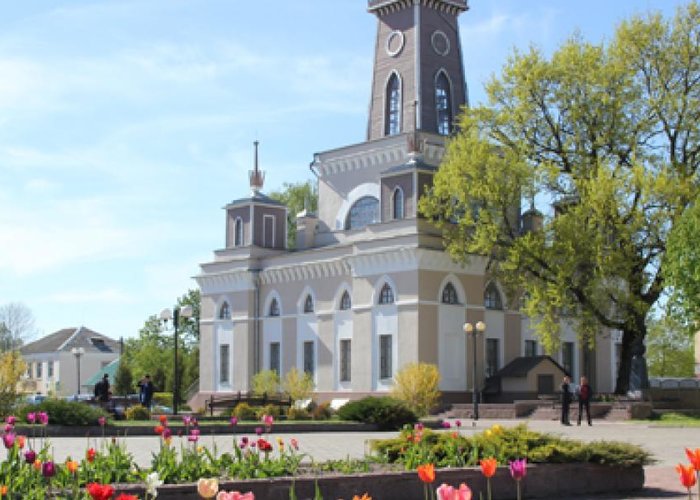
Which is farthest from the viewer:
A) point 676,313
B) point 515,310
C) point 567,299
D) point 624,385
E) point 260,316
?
point 260,316

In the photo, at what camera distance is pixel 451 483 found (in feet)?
38.0

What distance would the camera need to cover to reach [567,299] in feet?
123

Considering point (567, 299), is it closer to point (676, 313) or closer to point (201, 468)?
point (676, 313)

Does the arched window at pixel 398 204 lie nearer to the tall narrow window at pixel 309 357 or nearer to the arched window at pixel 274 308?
the tall narrow window at pixel 309 357

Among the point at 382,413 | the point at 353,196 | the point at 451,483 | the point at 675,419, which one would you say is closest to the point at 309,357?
the point at 353,196

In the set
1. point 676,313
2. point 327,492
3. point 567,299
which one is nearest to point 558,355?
point 567,299

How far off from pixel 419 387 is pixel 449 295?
603 cm

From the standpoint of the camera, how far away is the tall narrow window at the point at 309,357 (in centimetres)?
4717

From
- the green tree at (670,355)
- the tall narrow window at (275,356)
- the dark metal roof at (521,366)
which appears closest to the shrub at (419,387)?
the dark metal roof at (521,366)

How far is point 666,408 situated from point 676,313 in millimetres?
7457

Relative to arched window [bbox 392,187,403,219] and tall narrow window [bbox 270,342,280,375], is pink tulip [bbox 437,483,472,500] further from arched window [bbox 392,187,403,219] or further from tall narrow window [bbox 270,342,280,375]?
tall narrow window [bbox 270,342,280,375]

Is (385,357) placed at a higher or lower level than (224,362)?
higher

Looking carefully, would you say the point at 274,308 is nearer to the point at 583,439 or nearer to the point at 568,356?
the point at 568,356

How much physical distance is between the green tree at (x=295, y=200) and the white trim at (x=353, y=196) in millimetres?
20490
